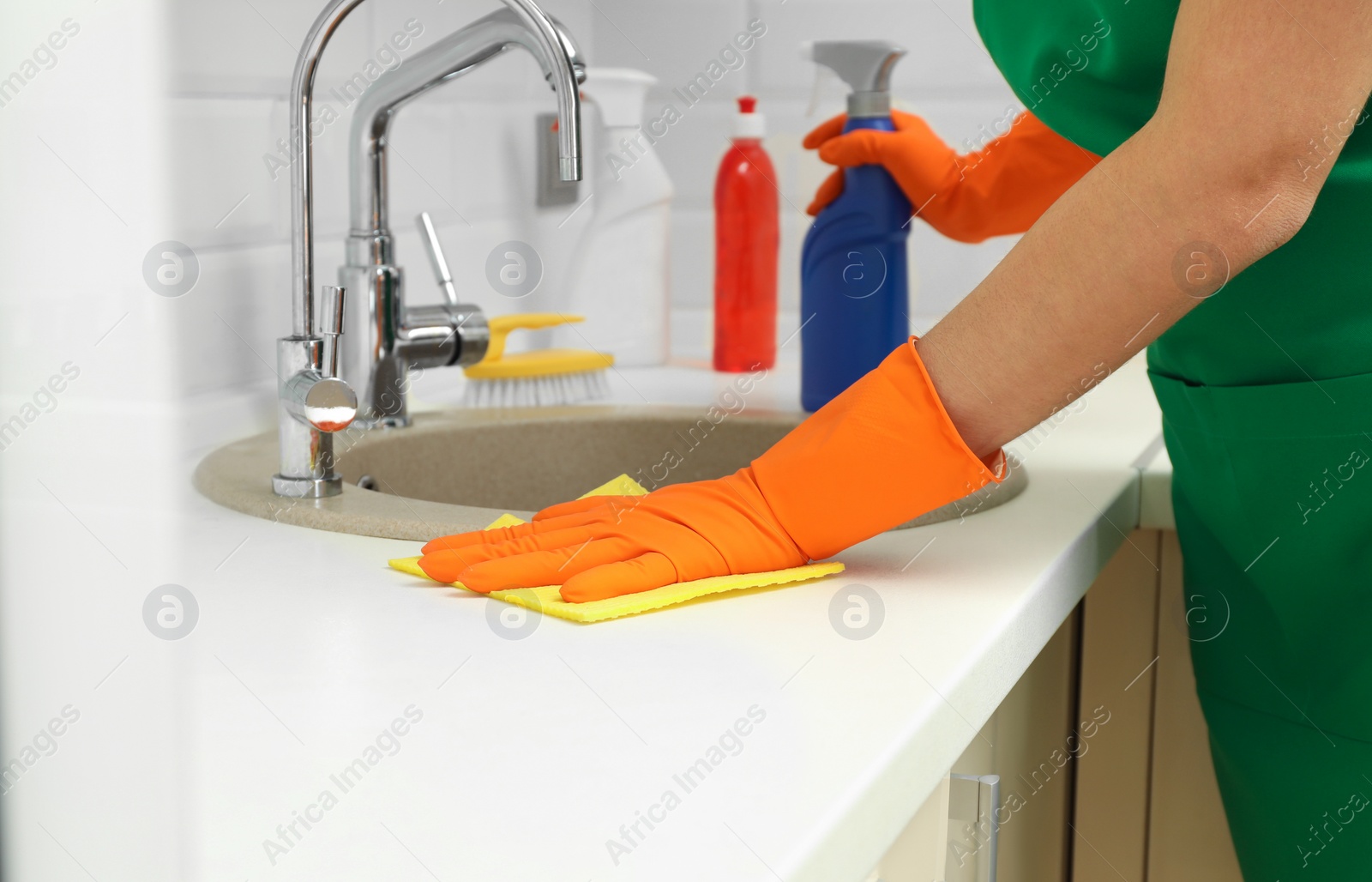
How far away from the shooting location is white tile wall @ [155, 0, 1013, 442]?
0.97 meters

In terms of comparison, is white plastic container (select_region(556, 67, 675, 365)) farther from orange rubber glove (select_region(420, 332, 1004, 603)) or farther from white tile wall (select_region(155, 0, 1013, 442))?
orange rubber glove (select_region(420, 332, 1004, 603))

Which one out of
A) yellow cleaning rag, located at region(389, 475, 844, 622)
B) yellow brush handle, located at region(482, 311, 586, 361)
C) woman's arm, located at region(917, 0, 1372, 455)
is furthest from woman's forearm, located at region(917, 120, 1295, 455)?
yellow brush handle, located at region(482, 311, 586, 361)

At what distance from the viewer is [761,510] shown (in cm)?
67

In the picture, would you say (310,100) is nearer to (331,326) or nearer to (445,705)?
(331,326)

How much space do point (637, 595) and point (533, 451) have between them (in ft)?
1.73


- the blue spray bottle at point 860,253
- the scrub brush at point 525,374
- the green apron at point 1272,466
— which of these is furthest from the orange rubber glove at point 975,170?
the scrub brush at point 525,374

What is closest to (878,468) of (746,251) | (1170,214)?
(1170,214)

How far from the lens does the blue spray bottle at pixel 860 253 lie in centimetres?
110

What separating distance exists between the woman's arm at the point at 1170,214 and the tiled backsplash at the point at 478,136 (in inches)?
18.0

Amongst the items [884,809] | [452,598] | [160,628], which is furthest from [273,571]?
[160,628]

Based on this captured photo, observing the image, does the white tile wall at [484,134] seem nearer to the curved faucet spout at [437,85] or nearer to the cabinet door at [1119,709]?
the curved faucet spout at [437,85]

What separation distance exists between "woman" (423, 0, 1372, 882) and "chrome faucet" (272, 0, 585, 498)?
182 mm

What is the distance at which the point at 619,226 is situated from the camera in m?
1.41

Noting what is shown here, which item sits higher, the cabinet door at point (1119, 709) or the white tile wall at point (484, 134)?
the white tile wall at point (484, 134)
